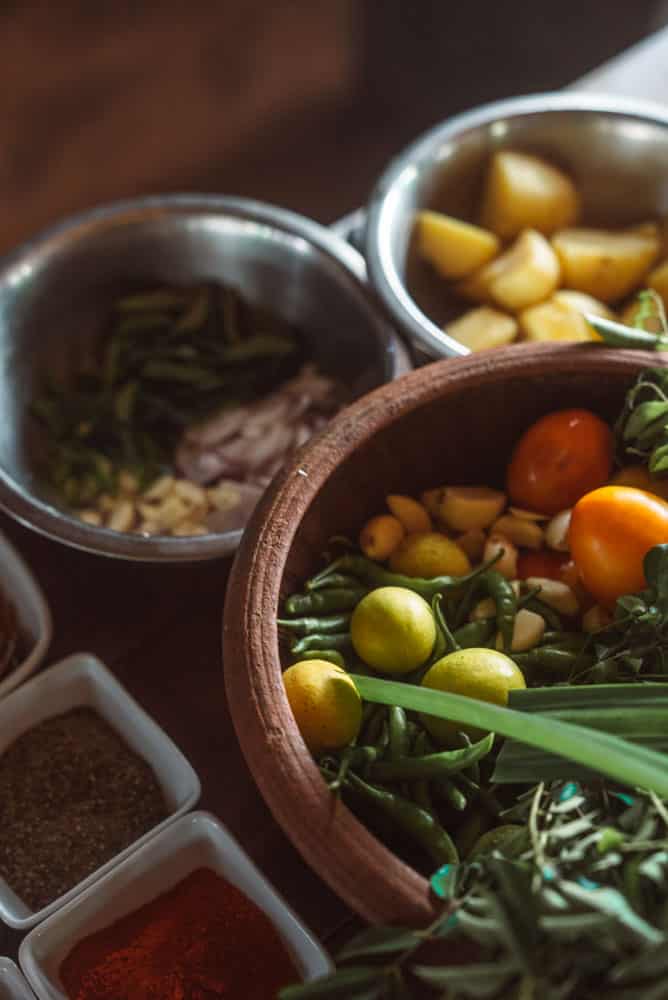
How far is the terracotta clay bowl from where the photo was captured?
669mm

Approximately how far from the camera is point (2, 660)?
3.14 feet

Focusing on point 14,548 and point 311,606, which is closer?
point 311,606

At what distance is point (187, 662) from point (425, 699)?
346mm

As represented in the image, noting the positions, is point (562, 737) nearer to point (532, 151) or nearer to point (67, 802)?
point (67, 802)

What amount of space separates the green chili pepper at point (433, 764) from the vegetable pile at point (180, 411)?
46 cm

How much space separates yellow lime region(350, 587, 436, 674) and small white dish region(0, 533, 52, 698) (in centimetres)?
32

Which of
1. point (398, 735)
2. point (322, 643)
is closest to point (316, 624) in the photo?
point (322, 643)

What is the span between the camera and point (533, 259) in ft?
3.94

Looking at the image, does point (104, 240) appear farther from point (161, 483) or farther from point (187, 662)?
point (187, 662)

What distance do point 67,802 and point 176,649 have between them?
19 cm

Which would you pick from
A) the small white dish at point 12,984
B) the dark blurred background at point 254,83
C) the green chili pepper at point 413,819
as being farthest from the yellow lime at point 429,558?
the dark blurred background at point 254,83

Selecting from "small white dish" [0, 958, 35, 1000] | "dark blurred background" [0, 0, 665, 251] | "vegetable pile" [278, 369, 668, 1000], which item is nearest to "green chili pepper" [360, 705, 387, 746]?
"vegetable pile" [278, 369, 668, 1000]

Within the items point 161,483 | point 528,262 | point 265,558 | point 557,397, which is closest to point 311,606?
point 265,558

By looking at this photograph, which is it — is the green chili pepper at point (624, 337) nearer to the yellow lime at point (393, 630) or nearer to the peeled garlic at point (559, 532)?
the peeled garlic at point (559, 532)
